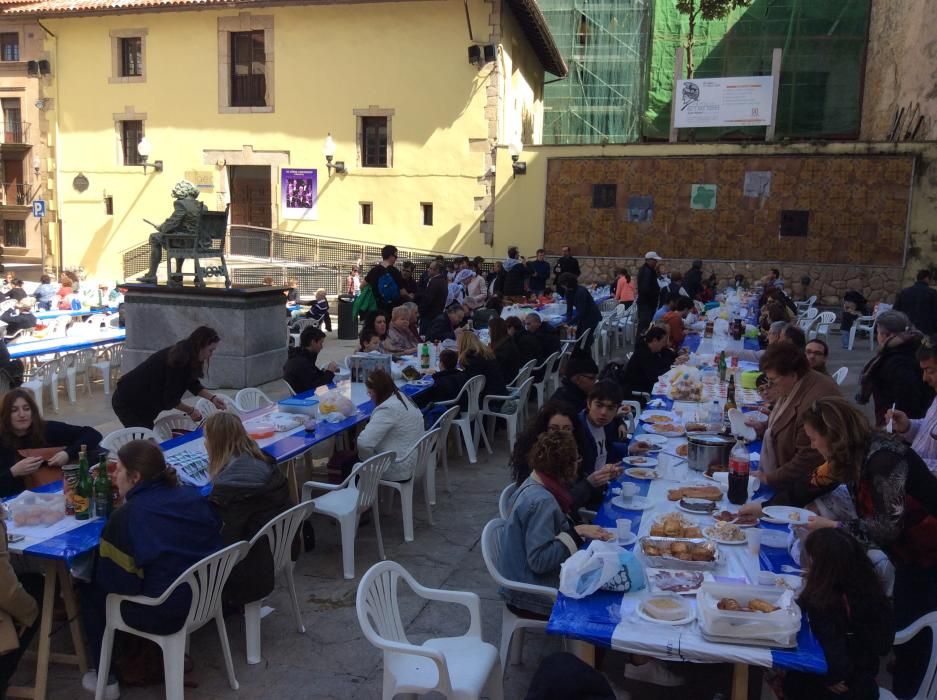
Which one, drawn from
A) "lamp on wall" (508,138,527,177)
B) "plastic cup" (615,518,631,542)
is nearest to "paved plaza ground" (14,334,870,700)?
"plastic cup" (615,518,631,542)

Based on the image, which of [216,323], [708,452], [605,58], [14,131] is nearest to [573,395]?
[708,452]

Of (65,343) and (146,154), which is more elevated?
(146,154)

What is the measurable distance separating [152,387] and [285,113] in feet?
58.1

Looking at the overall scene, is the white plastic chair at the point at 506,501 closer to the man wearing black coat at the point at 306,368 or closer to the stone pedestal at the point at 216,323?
the man wearing black coat at the point at 306,368

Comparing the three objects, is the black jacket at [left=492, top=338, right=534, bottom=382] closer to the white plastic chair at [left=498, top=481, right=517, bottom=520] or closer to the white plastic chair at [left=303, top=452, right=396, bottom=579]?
the white plastic chair at [left=303, top=452, right=396, bottom=579]

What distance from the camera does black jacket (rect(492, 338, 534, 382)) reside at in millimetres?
8062

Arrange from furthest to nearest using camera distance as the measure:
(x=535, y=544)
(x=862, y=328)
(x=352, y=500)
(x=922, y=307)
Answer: (x=862, y=328)
(x=922, y=307)
(x=352, y=500)
(x=535, y=544)

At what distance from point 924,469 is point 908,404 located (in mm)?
2936

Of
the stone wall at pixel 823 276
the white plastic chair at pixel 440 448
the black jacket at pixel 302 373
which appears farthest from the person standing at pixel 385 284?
the stone wall at pixel 823 276

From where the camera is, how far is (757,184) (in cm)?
1897

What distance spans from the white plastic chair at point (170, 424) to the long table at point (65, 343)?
4078 millimetres

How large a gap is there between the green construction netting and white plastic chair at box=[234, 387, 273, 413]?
68.5 ft

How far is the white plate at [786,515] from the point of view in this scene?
12.0ft

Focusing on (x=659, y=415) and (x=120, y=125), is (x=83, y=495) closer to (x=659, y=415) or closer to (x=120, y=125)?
(x=659, y=415)
